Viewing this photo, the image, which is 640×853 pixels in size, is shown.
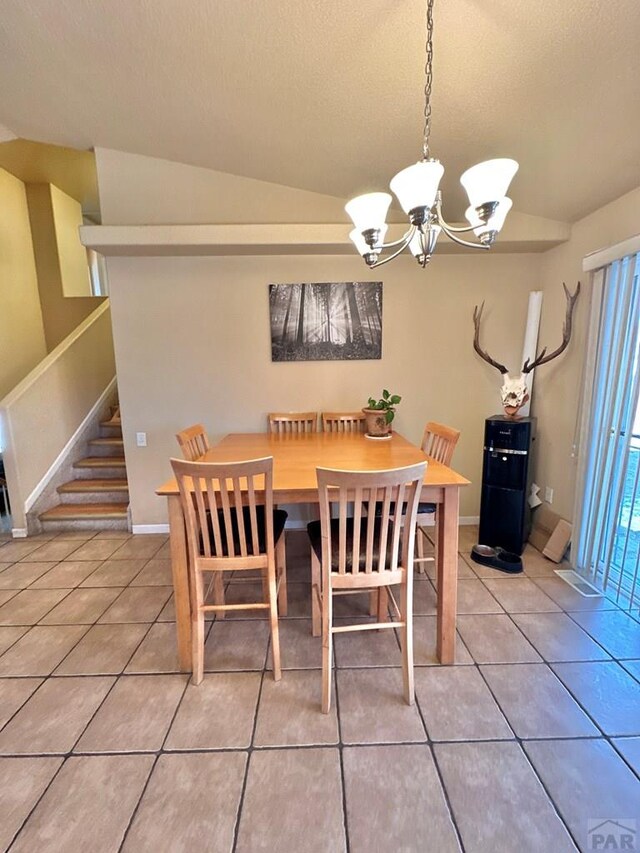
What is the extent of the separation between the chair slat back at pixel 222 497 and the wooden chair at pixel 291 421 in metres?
1.35

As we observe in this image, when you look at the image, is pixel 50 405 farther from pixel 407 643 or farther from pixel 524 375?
pixel 524 375

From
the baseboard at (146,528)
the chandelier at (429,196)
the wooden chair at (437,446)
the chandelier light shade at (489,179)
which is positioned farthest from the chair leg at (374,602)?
the baseboard at (146,528)

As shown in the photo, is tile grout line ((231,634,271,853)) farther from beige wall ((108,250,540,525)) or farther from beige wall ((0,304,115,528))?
beige wall ((0,304,115,528))

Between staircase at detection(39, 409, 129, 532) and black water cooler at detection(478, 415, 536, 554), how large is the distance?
3.02 metres

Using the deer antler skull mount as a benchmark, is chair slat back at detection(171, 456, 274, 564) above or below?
below

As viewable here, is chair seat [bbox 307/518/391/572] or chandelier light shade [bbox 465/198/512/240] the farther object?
chair seat [bbox 307/518/391/572]

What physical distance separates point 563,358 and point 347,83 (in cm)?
224

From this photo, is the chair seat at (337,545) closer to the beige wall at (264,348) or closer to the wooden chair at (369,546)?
the wooden chair at (369,546)

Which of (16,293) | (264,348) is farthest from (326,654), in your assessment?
(16,293)

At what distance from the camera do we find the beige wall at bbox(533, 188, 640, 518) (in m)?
2.54

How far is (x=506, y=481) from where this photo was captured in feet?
9.25

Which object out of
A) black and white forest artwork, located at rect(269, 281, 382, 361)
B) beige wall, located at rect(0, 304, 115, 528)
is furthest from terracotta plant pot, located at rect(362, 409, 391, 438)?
beige wall, located at rect(0, 304, 115, 528)

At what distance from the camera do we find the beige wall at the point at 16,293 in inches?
166

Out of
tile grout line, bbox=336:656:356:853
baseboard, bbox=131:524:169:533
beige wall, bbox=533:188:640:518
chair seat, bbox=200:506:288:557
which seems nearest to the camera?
tile grout line, bbox=336:656:356:853
